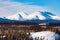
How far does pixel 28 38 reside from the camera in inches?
672

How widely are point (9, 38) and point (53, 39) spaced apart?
9.30 ft

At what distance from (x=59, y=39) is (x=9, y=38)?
413 cm

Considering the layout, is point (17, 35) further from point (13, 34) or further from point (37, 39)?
point (37, 39)

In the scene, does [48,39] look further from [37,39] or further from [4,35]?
[4,35]

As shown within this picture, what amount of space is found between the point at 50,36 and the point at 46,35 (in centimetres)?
37

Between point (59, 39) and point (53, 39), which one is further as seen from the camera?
point (59, 39)

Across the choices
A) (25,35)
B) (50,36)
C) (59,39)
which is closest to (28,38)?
(25,35)

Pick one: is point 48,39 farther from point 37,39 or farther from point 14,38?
point 14,38

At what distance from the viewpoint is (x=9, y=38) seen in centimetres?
1662

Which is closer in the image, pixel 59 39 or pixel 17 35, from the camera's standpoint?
pixel 17 35

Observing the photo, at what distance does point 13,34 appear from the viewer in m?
17.2

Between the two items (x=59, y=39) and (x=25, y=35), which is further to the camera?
(x=59, y=39)

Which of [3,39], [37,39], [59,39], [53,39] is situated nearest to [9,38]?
[3,39]

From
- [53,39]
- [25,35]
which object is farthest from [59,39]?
[25,35]
